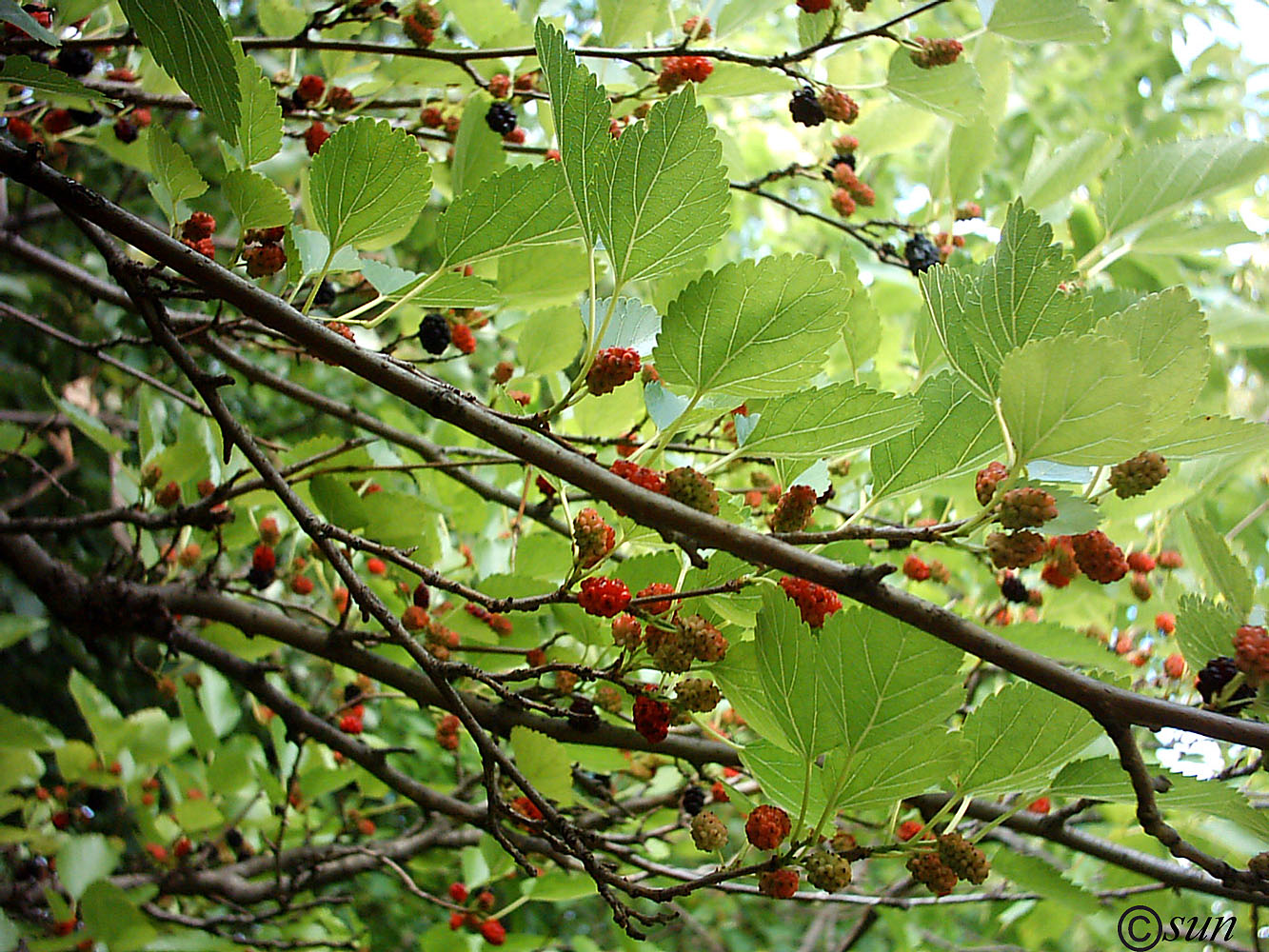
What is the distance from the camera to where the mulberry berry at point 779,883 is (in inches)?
35.5

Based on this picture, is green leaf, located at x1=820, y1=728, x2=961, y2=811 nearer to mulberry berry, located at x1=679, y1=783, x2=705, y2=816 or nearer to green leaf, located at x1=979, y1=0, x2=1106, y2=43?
mulberry berry, located at x1=679, y1=783, x2=705, y2=816

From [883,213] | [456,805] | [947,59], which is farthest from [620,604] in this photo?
[883,213]

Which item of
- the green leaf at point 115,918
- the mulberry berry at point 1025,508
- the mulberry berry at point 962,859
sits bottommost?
the green leaf at point 115,918

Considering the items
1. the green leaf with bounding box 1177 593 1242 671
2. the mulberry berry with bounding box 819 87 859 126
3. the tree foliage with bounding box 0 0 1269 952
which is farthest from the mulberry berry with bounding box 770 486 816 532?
the mulberry berry with bounding box 819 87 859 126

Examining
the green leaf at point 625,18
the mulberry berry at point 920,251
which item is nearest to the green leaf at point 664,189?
the green leaf at point 625,18

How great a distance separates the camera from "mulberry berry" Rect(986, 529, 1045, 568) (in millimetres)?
803

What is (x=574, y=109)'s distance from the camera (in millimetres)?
771

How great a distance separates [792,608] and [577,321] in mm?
863

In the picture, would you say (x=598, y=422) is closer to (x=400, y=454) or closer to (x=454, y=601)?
(x=454, y=601)

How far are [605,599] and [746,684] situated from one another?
177mm

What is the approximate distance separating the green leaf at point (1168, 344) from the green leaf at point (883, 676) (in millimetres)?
272

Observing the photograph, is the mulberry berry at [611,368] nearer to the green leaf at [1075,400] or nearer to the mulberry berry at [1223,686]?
the green leaf at [1075,400]

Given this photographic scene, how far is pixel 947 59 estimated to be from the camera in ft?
4.64

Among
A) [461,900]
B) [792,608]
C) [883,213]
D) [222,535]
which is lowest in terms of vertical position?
[461,900]
